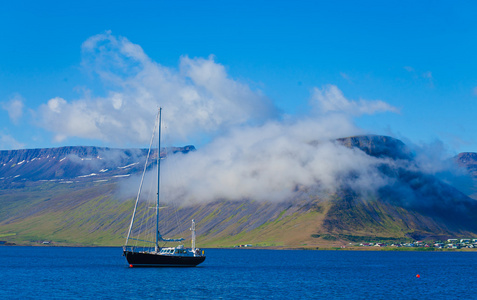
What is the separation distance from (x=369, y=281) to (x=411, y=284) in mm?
9178

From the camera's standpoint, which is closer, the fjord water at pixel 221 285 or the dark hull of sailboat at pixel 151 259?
the fjord water at pixel 221 285

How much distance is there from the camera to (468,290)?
339 feet

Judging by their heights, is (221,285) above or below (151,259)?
below

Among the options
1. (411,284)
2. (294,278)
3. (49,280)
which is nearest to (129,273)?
(49,280)

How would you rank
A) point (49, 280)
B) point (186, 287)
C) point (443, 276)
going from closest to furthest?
point (186, 287) → point (49, 280) → point (443, 276)

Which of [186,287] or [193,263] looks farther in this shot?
[193,263]

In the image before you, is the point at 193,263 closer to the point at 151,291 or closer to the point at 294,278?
the point at 294,278

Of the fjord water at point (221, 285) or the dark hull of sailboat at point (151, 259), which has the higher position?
the dark hull of sailboat at point (151, 259)

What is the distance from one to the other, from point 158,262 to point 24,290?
37.6 m

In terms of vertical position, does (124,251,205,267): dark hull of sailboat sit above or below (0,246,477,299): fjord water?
above

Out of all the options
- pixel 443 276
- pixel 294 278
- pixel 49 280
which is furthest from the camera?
pixel 443 276

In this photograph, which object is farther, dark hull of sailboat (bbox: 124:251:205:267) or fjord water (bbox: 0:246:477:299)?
dark hull of sailboat (bbox: 124:251:205:267)

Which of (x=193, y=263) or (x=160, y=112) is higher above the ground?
(x=160, y=112)

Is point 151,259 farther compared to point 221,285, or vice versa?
point 151,259
